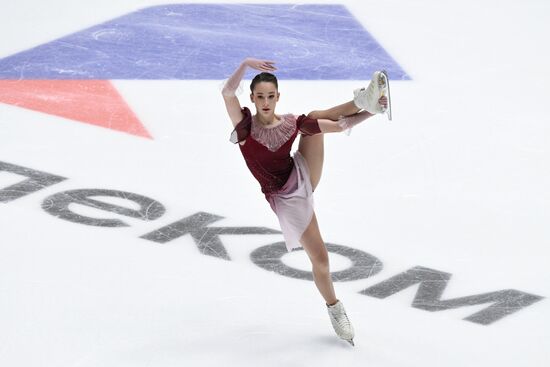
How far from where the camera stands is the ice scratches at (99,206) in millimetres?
6008

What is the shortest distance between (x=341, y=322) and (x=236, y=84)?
45.7 inches

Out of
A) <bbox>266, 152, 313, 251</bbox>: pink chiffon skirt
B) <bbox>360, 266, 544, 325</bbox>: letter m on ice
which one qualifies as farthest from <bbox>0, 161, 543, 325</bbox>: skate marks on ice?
<bbox>266, 152, 313, 251</bbox>: pink chiffon skirt

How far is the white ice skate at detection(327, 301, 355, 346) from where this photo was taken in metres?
4.76

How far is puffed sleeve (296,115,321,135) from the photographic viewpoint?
4.42 meters

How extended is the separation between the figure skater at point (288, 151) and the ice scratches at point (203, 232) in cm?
99

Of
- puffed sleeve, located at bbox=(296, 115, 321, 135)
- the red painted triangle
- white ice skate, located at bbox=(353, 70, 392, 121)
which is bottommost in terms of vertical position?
the red painted triangle

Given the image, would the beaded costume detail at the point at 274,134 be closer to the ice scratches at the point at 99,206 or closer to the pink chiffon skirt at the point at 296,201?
the pink chiffon skirt at the point at 296,201

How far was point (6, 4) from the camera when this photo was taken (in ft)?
33.3

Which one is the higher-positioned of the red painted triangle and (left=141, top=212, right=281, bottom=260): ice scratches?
the red painted triangle

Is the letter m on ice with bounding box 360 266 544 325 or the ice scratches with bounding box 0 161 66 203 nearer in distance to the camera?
the letter m on ice with bounding box 360 266 544 325

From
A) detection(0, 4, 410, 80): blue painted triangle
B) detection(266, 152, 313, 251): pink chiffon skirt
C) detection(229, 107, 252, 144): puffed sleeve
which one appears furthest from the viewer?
detection(0, 4, 410, 80): blue painted triangle

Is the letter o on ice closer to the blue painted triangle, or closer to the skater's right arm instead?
the skater's right arm

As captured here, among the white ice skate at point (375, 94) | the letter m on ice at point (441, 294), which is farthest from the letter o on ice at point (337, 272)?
the white ice skate at point (375, 94)

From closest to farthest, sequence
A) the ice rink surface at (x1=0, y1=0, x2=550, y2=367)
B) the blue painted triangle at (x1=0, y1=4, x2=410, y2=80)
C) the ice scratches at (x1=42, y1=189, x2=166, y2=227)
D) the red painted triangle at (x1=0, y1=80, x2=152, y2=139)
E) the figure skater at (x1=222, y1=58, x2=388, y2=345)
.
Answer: the figure skater at (x1=222, y1=58, x2=388, y2=345) → the ice rink surface at (x1=0, y1=0, x2=550, y2=367) → the ice scratches at (x1=42, y1=189, x2=166, y2=227) → the red painted triangle at (x1=0, y1=80, x2=152, y2=139) → the blue painted triangle at (x1=0, y1=4, x2=410, y2=80)
